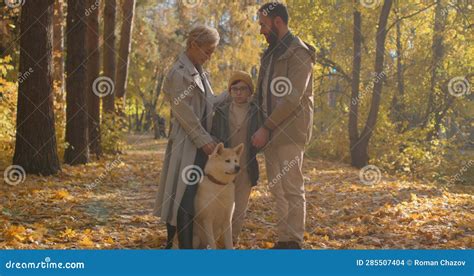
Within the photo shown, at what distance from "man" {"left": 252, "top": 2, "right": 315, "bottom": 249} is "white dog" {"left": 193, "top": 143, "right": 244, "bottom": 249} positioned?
0.45m

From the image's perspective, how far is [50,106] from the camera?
10852 millimetres

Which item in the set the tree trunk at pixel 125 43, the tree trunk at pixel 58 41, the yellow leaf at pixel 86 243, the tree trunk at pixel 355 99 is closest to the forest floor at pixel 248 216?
the yellow leaf at pixel 86 243

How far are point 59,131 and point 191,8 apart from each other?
46.9 ft

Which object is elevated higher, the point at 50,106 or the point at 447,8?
the point at 447,8

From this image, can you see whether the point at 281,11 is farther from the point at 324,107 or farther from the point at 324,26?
the point at 324,107

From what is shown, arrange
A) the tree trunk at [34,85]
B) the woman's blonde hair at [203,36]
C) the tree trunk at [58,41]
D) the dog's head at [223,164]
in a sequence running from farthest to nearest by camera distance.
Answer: the tree trunk at [58,41]
the tree trunk at [34,85]
the woman's blonde hair at [203,36]
the dog's head at [223,164]

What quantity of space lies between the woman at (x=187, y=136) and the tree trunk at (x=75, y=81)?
8.35 meters

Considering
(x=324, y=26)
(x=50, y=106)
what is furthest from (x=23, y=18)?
(x=324, y=26)

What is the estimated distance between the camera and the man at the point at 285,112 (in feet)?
18.0

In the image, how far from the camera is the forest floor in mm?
6488

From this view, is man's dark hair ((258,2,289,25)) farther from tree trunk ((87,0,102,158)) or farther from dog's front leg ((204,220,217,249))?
tree trunk ((87,0,102,158))

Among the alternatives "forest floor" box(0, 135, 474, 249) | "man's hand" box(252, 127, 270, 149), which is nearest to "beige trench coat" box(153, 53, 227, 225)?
"man's hand" box(252, 127, 270, 149)

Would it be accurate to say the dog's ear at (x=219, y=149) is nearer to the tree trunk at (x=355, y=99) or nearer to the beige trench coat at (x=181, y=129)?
the beige trench coat at (x=181, y=129)

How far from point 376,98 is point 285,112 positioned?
13597 mm
